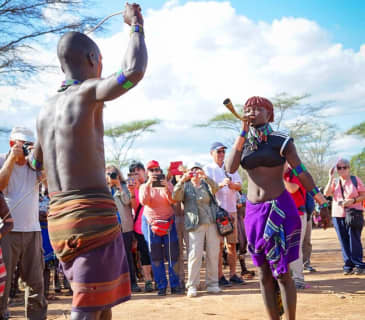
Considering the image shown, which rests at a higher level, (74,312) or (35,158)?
(35,158)

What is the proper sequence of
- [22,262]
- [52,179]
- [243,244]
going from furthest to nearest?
1. [243,244]
2. [22,262]
3. [52,179]

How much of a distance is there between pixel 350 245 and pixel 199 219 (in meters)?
3.01

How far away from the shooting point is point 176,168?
763cm

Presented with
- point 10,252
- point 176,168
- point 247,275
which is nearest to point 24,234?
point 10,252

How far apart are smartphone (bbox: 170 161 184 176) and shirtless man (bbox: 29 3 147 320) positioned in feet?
16.5

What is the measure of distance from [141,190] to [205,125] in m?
29.7

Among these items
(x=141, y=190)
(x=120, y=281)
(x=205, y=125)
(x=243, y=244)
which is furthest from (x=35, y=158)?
(x=205, y=125)

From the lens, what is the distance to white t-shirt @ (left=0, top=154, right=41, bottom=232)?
4.33 metres

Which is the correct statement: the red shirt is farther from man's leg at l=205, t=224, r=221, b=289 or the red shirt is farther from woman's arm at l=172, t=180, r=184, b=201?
woman's arm at l=172, t=180, r=184, b=201

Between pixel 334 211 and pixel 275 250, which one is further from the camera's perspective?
pixel 334 211

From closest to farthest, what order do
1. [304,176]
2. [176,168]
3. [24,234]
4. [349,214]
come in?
[304,176]
[24,234]
[176,168]
[349,214]

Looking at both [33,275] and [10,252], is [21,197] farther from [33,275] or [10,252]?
[33,275]

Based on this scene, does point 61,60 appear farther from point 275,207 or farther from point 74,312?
point 275,207

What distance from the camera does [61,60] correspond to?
2.58 meters
